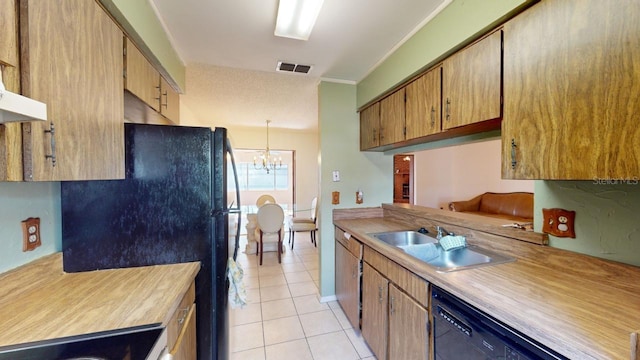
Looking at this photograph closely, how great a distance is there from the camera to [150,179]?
4.22 feet

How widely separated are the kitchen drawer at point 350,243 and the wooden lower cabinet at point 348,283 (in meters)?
0.04

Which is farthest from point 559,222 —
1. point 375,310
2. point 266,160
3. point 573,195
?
point 266,160

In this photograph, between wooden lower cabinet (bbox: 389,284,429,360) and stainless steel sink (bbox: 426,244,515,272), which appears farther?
stainless steel sink (bbox: 426,244,515,272)

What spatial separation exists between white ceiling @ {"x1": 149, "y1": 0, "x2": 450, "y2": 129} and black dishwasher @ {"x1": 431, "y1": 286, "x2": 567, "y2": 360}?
5.44 feet

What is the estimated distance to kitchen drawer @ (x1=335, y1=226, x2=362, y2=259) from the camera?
1.97 metres

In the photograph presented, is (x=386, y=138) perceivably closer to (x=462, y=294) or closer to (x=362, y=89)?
(x=362, y=89)

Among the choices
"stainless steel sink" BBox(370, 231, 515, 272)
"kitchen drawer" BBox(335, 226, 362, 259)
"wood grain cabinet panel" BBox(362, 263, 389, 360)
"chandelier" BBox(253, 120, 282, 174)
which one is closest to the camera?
"stainless steel sink" BBox(370, 231, 515, 272)

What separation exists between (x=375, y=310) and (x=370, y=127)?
1.66 m

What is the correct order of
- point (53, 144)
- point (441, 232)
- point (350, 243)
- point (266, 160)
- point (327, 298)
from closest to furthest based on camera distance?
point (53, 144) → point (441, 232) → point (350, 243) → point (327, 298) → point (266, 160)

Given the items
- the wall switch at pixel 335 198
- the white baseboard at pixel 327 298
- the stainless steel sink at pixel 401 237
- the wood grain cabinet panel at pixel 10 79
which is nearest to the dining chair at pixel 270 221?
the white baseboard at pixel 327 298

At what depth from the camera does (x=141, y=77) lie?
4.78 ft

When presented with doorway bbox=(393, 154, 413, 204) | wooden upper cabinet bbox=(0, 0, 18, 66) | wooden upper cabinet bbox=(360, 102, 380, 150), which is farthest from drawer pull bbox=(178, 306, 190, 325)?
doorway bbox=(393, 154, 413, 204)

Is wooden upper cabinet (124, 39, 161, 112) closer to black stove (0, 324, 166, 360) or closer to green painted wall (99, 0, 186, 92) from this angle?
green painted wall (99, 0, 186, 92)

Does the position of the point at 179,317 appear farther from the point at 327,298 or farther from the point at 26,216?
the point at 327,298
